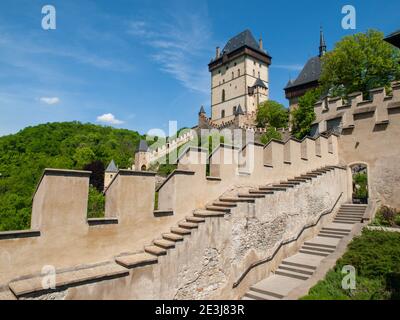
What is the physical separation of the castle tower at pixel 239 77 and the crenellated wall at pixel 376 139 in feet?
153

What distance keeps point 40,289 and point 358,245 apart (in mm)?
8407

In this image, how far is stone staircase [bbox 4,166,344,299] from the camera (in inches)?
158

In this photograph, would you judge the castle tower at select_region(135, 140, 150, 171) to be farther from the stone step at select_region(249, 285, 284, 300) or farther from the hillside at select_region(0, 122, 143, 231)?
the stone step at select_region(249, 285, 284, 300)

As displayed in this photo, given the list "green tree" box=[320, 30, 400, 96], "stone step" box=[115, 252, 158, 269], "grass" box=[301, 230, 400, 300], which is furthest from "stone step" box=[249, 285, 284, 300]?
"green tree" box=[320, 30, 400, 96]

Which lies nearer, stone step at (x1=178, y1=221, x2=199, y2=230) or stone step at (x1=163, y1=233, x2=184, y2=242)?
stone step at (x1=163, y1=233, x2=184, y2=242)

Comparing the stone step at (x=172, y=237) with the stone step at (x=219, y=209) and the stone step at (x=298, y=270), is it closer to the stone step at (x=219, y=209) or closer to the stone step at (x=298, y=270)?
the stone step at (x=219, y=209)

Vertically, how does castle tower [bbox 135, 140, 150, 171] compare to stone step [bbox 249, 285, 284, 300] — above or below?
above

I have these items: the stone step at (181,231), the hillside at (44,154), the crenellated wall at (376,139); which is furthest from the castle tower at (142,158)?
the stone step at (181,231)

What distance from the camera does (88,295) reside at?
443 cm

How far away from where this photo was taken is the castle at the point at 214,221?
442 cm

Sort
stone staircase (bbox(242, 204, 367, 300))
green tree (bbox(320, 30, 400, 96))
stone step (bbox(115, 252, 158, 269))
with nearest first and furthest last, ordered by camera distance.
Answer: stone step (bbox(115, 252, 158, 269)) < stone staircase (bbox(242, 204, 367, 300)) < green tree (bbox(320, 30, 400, 96))

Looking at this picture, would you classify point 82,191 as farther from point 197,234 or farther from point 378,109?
point 378,109

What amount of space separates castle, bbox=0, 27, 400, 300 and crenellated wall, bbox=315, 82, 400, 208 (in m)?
0.05
